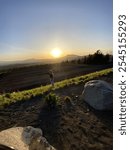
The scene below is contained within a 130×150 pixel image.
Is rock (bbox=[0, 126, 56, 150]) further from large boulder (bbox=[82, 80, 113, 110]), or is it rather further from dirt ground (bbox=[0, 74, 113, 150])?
large boulder (bbox=[82, 80, 113, 110])

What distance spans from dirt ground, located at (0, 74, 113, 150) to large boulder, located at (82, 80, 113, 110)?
0.18 m

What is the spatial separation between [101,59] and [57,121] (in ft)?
60.3

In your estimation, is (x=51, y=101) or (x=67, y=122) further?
(x=51, y=101)

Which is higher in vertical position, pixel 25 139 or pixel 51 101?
pixel 51 101

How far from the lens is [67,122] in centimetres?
804

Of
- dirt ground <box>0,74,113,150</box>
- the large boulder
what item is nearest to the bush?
dirt ground <box>0,74,113,150</box>

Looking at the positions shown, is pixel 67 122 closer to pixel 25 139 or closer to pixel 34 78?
pixel 25 139

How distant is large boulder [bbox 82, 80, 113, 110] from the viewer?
9.18 meters

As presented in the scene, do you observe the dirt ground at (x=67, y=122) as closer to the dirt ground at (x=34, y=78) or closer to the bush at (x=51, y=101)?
the bush at (x=51, y=101)

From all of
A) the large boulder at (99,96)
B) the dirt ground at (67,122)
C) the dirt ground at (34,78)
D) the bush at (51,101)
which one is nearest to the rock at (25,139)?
the dirt ground at (67,122)

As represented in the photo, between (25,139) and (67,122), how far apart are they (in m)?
1.86

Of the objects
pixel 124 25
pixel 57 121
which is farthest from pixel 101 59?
pixel 124 25

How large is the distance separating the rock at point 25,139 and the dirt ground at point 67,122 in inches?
20.0

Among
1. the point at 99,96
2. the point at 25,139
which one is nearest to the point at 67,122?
the point at 99,96
